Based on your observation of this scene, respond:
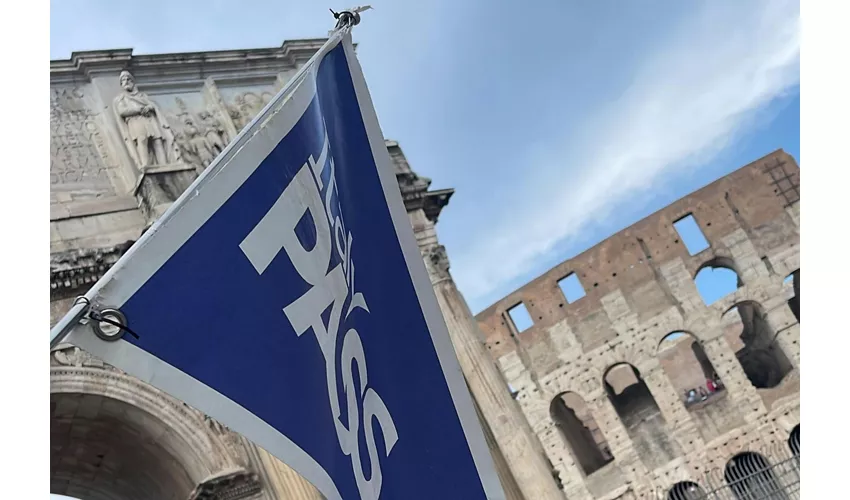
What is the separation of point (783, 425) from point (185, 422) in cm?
2352

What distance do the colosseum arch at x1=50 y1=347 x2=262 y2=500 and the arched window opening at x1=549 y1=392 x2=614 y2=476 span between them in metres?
21.3

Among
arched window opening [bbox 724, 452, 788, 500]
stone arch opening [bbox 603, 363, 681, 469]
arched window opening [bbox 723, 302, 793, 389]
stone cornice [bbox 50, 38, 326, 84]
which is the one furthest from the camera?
arched window opening [bbox 723, 302, 793, 389]

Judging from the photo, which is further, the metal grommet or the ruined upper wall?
the ruined upper wall

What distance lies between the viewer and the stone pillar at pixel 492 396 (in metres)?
9.51

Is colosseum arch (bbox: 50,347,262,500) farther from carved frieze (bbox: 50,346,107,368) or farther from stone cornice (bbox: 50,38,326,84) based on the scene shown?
stone cornice (bbox: 50,38,326,84)

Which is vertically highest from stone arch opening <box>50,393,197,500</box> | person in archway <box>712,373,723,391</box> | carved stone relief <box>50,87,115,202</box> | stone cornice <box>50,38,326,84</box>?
stone cornice <box>50,38,326,84</box>

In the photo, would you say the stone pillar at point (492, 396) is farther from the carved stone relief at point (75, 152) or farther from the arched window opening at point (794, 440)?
the arched window opening at point (794, 440)

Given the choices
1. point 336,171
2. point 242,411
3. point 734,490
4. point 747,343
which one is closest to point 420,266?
point 336,171

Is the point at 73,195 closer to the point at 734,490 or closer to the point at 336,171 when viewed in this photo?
the point at 336,171

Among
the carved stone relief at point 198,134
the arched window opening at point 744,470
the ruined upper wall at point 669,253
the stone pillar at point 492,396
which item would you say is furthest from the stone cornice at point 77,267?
the ruined upper wall at point 669,253

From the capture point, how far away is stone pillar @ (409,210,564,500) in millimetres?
9508

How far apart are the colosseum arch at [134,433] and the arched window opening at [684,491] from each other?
21.2 m

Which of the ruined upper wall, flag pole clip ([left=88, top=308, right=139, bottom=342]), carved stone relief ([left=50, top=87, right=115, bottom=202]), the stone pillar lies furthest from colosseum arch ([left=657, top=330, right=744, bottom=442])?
flag pole clip ([left=88, top=308, right=139, bottom=342])

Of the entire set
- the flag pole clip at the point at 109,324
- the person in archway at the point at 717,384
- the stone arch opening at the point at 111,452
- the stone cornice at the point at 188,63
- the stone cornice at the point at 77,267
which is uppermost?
the stone cornice at the point at 188,63
